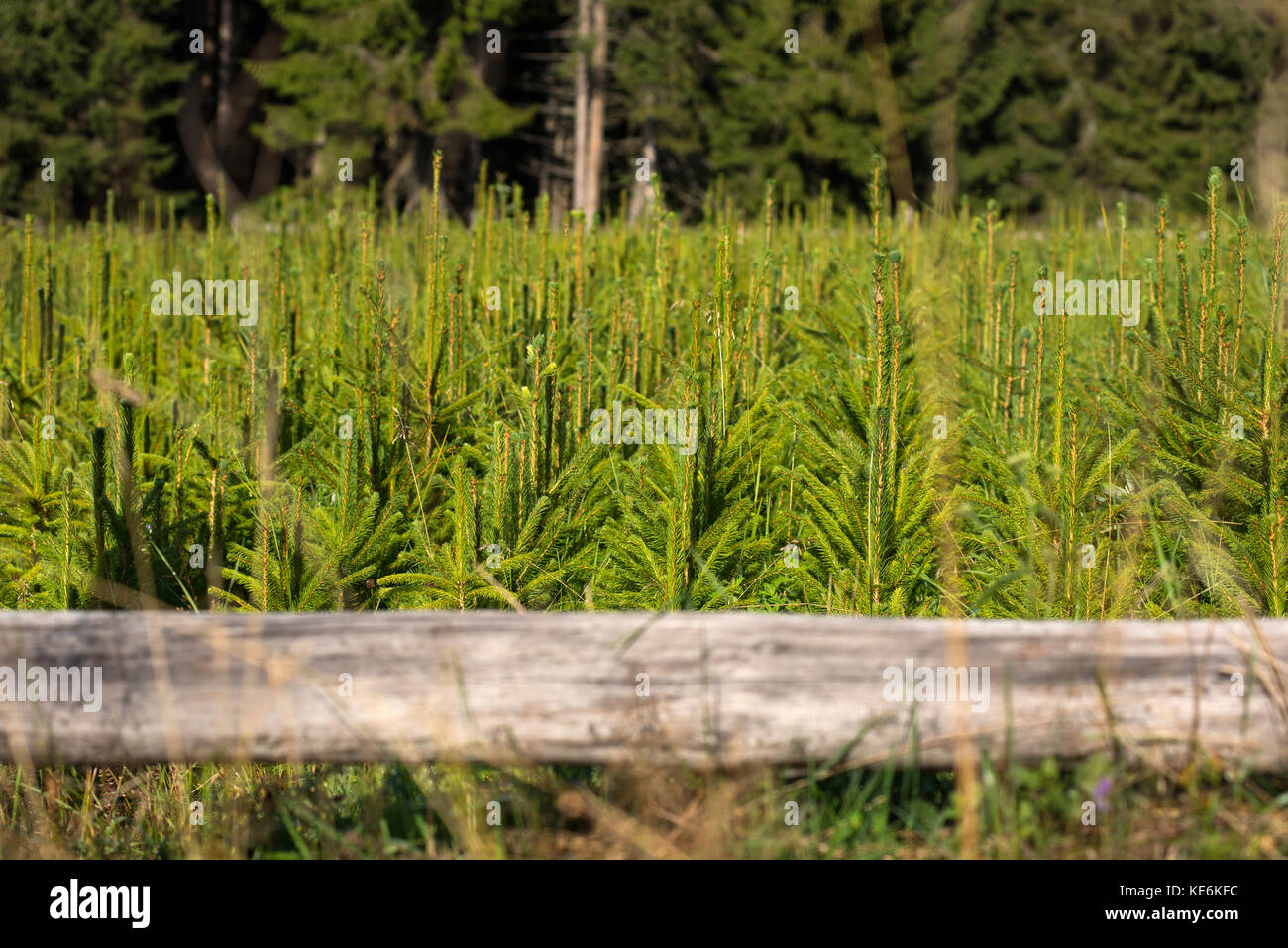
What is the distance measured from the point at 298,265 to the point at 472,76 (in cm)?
1863

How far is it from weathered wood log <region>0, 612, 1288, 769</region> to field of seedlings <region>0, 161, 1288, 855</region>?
92 mm

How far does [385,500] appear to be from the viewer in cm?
303

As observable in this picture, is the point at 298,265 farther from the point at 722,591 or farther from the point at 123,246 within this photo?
the point at 722,591

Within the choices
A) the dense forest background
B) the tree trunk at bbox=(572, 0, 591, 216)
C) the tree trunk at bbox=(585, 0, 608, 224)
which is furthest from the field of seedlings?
the tree trunk at bbox=(572, 0, 591, 216)

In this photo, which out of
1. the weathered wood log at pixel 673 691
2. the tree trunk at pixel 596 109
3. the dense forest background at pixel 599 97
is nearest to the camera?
the weathered wood log at pixel 673 691

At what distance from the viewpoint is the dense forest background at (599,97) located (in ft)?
73.0

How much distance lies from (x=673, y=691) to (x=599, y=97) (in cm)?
2226

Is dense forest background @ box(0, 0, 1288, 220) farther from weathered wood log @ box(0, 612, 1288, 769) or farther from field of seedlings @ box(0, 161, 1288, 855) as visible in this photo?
weathered wood log @ box(0, 612, 1288, 769)

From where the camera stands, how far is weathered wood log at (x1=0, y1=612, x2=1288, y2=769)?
5.80ft

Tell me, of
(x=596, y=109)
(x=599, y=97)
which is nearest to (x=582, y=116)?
(x=596, y=109)

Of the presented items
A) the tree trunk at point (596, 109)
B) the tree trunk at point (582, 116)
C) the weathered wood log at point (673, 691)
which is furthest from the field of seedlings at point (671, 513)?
the tree trunk at point (582, 116)

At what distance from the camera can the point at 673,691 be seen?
1.76 m

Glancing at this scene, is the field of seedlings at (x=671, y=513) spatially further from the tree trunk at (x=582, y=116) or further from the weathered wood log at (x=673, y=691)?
the tree trunk at (x=582, y=116)

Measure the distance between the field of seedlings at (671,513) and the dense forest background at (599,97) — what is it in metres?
18.9
